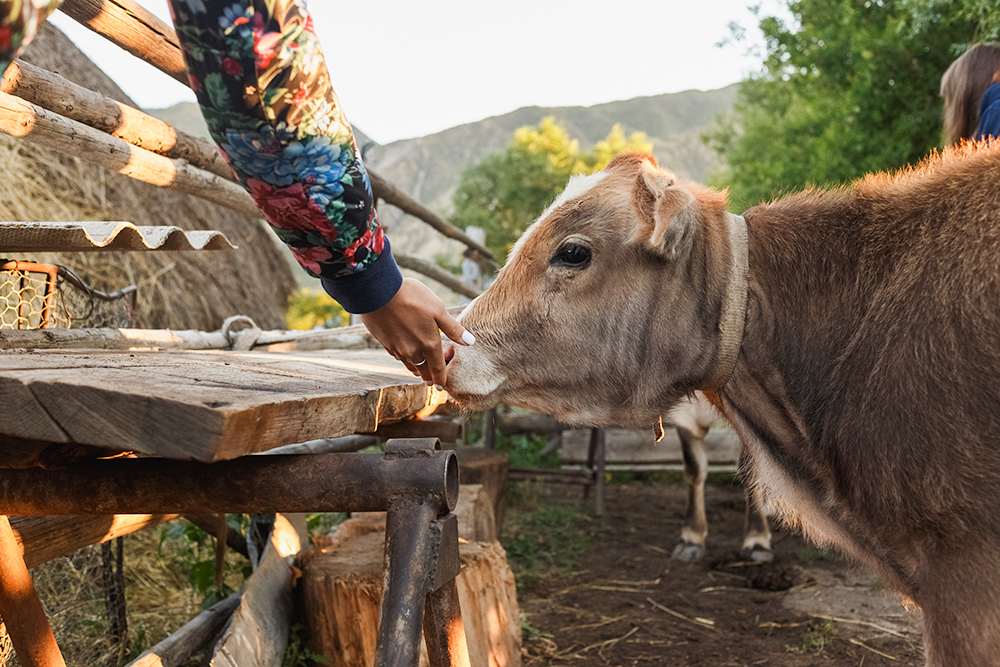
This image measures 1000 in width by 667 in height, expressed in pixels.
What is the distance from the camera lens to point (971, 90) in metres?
3.15

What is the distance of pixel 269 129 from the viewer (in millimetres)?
1056

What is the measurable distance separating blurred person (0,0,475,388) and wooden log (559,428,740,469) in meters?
5.93

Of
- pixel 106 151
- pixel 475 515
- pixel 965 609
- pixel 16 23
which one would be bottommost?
pixel 475 515

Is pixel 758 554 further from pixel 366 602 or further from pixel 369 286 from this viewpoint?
pixel 369 286

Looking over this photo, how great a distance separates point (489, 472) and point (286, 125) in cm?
412

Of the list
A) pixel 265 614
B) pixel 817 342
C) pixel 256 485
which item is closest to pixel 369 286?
pixel 256 485

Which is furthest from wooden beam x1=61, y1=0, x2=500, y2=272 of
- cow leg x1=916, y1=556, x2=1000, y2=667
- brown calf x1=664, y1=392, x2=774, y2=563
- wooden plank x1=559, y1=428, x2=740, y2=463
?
wooden plank x1=559, y1=428, x2=740, y2=463

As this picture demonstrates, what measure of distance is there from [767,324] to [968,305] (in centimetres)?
46

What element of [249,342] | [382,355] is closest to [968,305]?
[382,355]

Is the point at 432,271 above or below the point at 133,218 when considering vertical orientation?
below

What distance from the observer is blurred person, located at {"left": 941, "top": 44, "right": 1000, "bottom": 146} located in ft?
9.74

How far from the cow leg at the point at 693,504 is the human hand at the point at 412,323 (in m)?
4.06

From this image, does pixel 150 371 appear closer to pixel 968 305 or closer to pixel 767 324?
pixel 767 324

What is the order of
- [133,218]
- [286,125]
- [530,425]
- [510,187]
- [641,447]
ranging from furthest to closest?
[510,187]
[530,425]
[641,447]
[133,218]
[286,125]
